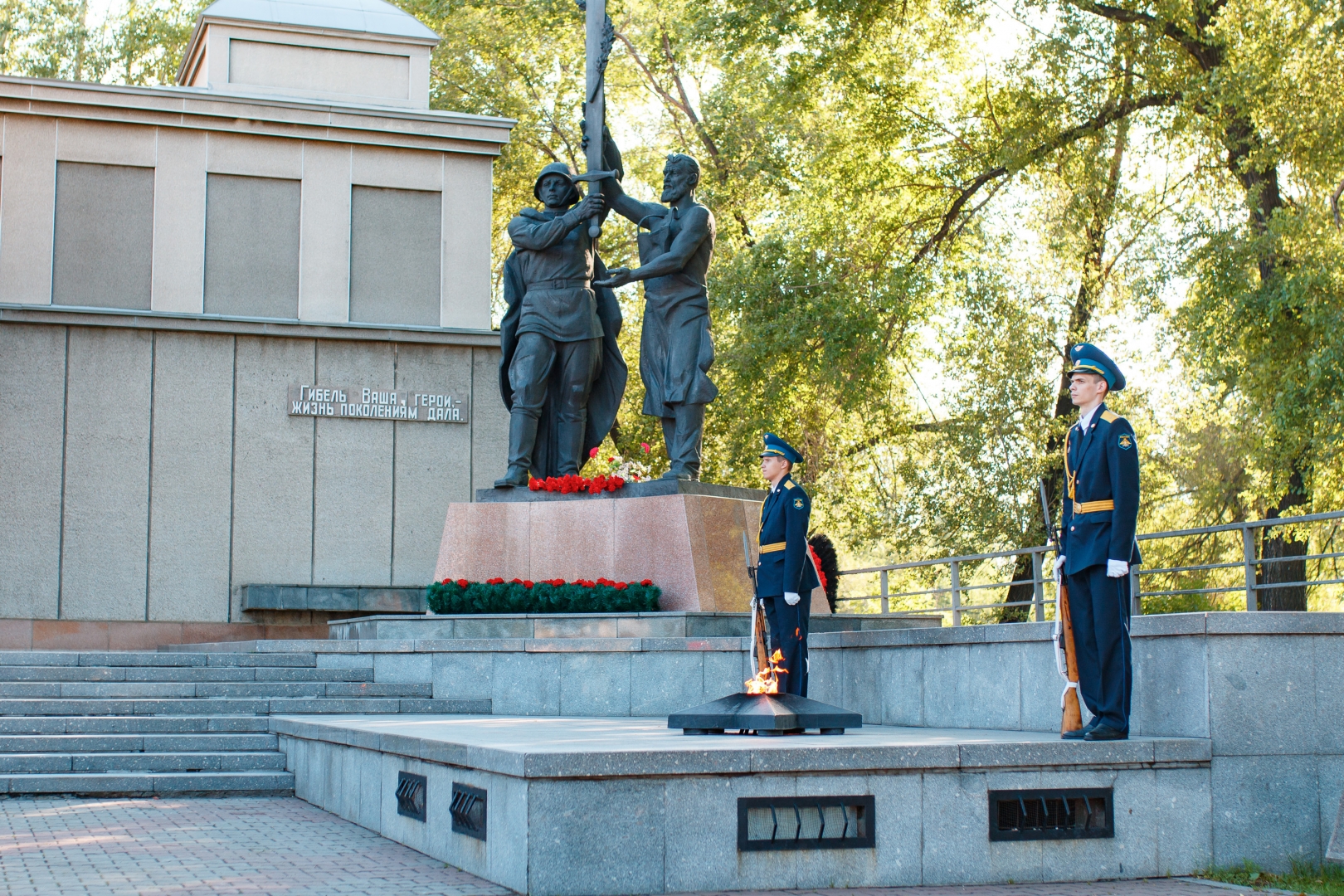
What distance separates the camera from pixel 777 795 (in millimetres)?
6344

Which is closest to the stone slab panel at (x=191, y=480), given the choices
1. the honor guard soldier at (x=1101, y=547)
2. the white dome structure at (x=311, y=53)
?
the white dome structure at (x=311, y=53)

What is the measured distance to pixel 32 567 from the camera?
18172 mm

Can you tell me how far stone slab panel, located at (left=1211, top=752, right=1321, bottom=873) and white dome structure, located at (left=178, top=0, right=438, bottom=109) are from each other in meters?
16.7

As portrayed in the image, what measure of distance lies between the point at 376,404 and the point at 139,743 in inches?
371

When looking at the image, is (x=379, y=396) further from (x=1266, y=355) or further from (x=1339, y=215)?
(x=1339, y=215)

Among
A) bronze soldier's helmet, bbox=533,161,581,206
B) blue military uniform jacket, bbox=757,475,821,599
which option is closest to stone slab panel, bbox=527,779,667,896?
blue military uniform jacket, bbox=757,475,821,599

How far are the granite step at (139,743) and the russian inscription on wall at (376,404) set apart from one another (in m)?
8.94

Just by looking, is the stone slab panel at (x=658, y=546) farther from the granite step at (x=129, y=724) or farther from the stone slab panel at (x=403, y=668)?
the granite step at (x=129, y=724)

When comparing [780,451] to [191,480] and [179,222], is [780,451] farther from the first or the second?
[179,222]

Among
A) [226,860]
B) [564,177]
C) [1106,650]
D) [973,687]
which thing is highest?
[564,177]

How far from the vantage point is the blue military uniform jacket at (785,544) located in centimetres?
915

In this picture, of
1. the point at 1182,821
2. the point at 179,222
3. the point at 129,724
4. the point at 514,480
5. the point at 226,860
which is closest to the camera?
the point at 226,860

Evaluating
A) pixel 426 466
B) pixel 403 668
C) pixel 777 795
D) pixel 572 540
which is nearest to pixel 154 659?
pixel 403 668

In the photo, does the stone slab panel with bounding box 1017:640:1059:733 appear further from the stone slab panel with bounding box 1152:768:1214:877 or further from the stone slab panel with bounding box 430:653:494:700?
the stone slab panel with bounding box 430:653:494:700
